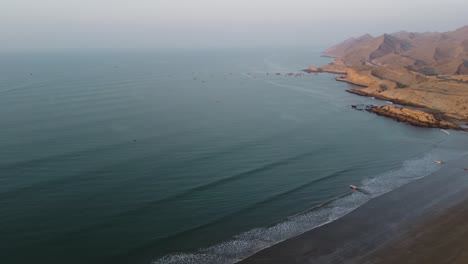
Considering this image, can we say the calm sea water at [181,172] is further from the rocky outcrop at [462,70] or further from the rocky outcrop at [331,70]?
the rocky outcrop at [331,70]

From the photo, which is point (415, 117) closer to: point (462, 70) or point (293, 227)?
point (293, 227)

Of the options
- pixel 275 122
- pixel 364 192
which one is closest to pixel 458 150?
pixel 364 192

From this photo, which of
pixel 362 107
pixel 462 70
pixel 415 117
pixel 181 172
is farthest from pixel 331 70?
pixel 181 172

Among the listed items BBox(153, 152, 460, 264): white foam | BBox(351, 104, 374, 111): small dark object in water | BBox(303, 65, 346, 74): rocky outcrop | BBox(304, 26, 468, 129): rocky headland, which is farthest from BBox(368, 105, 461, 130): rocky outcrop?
BBox(303, 65, 346, 74): rocky outcrop

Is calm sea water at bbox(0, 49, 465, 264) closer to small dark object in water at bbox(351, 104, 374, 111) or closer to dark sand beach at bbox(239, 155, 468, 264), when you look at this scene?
dark sand beach at bbox(239, 155, 468, 264)

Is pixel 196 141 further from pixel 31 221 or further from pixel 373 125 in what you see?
pixel 373 125

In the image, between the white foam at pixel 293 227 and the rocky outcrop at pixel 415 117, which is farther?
the rocky outcrop at pixel 415 117

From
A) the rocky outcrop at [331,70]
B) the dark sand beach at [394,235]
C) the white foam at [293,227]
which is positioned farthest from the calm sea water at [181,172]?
Result: the rocky outcrop at [331,70]
